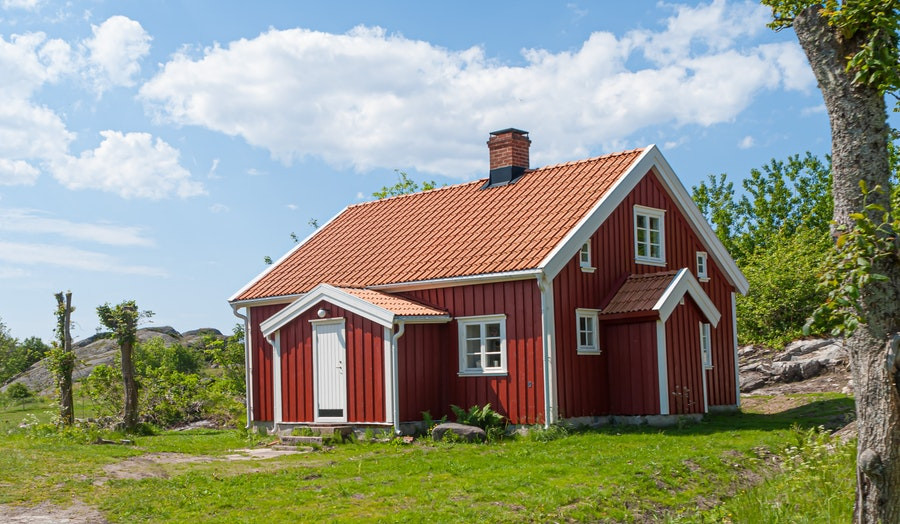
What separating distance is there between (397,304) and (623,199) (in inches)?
225

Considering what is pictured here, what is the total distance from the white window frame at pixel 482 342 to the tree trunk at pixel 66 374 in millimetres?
10037

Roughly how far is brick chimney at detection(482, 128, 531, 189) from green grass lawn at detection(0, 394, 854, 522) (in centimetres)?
811

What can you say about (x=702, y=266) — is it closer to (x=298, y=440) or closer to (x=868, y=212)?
(x=298, y=440)

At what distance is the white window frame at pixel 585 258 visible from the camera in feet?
65.9

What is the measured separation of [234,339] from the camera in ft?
108

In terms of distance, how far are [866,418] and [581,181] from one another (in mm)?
13074

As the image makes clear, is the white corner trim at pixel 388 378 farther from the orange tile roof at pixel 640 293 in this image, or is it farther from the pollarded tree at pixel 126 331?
the pollarded tree at pixel 126 331

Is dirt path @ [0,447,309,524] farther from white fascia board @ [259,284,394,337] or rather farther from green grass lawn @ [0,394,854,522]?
white fascia board @ [259,284,394,337]

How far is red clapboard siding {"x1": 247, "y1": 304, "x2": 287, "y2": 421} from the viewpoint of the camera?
23328mm

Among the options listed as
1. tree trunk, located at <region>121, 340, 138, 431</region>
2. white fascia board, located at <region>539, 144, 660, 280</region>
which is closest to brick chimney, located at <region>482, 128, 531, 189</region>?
white fascia board, located at <region>539, 144, 660, 280</region>

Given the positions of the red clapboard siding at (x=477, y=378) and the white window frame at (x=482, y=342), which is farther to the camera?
the white window frame at (x=482, y=342)

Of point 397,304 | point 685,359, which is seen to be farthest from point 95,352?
point 685,359

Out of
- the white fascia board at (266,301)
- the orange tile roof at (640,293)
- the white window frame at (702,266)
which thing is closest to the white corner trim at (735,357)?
the white window frame at (702,266)

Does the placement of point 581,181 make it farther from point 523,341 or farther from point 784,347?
point 784,347
